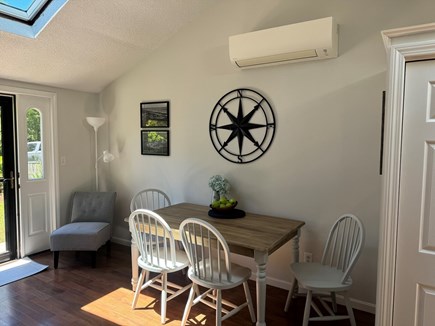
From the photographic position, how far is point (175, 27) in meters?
3.36

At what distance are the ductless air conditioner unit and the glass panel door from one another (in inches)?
101

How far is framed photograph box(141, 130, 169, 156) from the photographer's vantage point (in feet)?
11.8

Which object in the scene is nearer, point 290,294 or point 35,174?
point 290,294

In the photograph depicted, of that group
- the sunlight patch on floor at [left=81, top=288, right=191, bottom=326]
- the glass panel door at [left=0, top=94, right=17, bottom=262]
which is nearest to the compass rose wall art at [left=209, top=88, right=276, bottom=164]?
the sunlight patch on floor at [left=81, top=288, right=191, bottom=326]

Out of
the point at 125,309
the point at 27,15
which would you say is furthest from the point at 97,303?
the point at 27,15

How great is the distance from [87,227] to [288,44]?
284cm

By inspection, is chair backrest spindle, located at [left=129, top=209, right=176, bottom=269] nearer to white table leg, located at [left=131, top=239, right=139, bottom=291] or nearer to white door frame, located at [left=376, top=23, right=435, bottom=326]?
white table leg, located at [left=131, top=239, right=139, bottom=291]

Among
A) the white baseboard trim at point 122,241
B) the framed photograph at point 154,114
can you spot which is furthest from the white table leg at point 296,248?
the white baseboard trim at point 122,241

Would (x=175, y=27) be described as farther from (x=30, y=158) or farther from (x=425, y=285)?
(x=425, y=285)

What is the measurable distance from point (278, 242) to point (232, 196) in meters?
1.01

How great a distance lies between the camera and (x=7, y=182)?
11.2 feet

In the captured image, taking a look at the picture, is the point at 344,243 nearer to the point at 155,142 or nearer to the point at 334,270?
the point at 334,270

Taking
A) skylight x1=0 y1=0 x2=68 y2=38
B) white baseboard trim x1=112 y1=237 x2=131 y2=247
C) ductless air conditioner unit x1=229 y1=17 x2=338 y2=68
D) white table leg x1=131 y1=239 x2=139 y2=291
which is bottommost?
white baseboard trim x1=112 y1=237 x2=131 y2=247

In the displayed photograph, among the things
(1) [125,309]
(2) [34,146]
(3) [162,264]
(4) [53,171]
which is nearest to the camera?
(3) [162,264]
